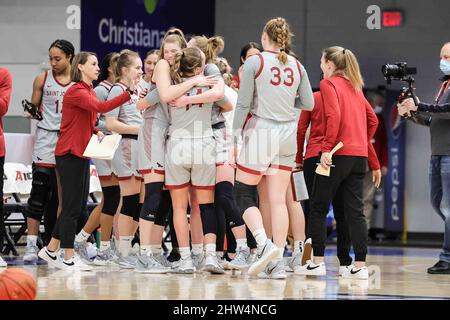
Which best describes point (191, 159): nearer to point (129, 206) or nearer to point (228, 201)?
point (228, 201)

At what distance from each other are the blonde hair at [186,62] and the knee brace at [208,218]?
0.95m

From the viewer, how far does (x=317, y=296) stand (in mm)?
5961

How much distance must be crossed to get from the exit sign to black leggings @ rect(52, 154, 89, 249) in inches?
292

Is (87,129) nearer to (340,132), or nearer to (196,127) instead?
(196,127)

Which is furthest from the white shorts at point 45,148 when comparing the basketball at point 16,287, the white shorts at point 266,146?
the basketball at point 16,287

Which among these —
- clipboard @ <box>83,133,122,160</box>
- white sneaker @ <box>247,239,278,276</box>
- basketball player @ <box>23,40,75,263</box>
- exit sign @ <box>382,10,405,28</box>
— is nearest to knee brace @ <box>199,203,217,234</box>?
white sneaker @ <box>247,239,278,276</box>

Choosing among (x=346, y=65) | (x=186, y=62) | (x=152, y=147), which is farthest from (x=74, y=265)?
(x=346, y=65)

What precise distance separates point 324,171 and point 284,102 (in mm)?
579

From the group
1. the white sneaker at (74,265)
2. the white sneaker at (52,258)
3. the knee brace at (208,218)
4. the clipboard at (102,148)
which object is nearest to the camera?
the knee brace at (208,218)

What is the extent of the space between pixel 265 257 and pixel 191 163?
0.95m

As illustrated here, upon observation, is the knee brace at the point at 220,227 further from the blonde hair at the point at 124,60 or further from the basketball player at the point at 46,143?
the basketball player at the point at 46,143

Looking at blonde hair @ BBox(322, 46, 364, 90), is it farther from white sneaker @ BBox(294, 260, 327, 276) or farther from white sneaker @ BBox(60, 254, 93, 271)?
white sneaker @ BBox(60, 254, 93, 271)

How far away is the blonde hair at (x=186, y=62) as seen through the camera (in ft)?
23.9

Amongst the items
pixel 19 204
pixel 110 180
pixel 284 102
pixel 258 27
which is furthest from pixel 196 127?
pixel 258 27
